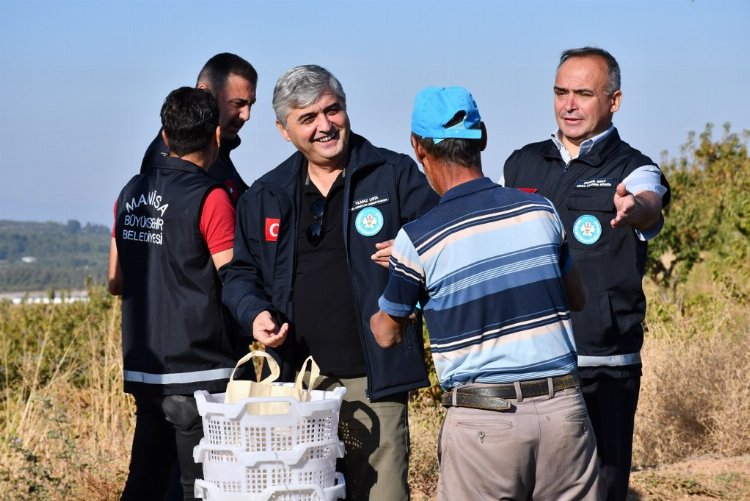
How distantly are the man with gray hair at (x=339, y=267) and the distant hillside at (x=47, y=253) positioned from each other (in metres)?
62.6

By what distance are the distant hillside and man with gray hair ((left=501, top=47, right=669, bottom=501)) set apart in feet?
205

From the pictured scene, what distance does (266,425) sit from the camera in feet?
12.5

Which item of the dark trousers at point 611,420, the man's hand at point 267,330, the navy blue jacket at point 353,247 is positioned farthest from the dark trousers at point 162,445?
the dark trousers at point 611,420

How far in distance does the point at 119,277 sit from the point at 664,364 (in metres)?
5.27

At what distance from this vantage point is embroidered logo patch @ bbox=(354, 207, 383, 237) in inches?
174

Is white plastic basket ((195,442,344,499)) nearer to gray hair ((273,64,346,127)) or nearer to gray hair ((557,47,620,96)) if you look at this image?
gray hair ((273,64,346,127))

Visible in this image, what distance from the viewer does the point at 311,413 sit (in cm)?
385

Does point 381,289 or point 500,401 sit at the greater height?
point 381,289

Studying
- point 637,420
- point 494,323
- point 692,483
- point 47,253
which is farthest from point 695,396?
point 47,253

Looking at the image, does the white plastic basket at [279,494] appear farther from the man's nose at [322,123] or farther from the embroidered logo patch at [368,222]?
the man's nose at [322,123]

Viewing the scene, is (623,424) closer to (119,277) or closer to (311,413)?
(311,413)

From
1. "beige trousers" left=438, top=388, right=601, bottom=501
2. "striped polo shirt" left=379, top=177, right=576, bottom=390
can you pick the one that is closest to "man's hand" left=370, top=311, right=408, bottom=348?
"striped polo shirt" left=379, top=177, right=576, bottom=390

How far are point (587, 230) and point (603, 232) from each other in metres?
0.07

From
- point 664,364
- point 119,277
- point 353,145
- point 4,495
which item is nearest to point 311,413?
point 353,145
